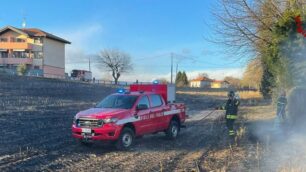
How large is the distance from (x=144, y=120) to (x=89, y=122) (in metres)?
2.01

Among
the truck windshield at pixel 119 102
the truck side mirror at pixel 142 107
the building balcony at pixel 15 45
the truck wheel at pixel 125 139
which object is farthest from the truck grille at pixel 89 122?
the building balcony at pixel 15 45

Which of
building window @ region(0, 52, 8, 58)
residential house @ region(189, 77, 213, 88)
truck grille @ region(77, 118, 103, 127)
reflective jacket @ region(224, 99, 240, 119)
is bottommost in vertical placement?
truck grille @ region(77, 118, 103, 127)

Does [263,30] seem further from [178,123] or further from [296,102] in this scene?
[178,123]

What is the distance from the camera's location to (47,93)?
3519 cm

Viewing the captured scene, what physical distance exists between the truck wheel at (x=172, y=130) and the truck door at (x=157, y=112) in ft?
1.06

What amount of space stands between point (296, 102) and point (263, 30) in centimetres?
586

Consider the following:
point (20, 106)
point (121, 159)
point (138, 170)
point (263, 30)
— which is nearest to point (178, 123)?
point (121, 159)

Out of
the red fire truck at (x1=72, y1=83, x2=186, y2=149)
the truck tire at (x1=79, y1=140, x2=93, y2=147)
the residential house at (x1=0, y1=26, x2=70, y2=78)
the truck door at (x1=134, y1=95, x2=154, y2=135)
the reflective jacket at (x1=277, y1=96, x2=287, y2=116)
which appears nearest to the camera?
the red fire truck at (x1=72, y1=83, x2=186, y2=149)

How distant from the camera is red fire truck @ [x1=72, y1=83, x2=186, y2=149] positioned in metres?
12.2

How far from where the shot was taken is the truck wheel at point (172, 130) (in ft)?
49.1

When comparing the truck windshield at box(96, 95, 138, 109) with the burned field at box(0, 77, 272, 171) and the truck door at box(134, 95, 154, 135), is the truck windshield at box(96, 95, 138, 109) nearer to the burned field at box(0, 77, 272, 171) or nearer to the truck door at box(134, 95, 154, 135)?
the truck door at box(134, 95, 154, 135)

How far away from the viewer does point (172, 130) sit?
15164 millimetres

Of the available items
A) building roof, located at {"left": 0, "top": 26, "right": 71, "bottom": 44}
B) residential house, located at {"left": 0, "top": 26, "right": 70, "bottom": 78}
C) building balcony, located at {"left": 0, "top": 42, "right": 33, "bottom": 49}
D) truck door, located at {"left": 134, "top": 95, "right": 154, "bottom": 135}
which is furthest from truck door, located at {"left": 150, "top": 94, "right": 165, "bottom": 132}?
building roof, located at {"left": 0, "top": 26, "right": 71, "bottom": 44}

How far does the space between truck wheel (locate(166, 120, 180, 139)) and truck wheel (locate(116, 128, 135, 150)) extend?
7.38 feet
